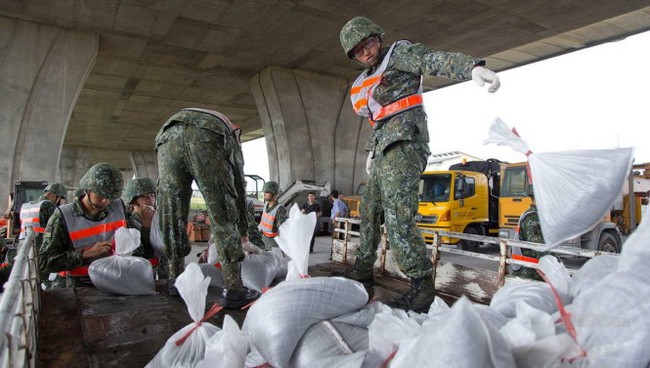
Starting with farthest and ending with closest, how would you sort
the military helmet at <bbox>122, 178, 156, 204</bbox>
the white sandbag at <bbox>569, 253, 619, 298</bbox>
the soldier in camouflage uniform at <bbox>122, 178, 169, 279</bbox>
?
the military helmet at <bbox>122, 178, 156, 204</bbox> < the soldier in camouflage uniform at <bbox>122, 178, 169, 279</bbox> < the white sandbag at <bbox>569, 253, 619, 298</bbox>

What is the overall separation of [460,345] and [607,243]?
28.3 feet

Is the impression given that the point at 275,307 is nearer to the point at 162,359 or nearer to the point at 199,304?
the point at 199,304

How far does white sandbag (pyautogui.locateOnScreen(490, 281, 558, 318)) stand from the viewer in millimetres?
1121

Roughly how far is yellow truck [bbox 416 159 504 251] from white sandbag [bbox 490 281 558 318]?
841 cm

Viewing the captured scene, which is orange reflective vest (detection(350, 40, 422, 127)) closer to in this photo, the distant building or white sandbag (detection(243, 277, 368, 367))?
white sandbag (detection(243, 277, 368, 367))

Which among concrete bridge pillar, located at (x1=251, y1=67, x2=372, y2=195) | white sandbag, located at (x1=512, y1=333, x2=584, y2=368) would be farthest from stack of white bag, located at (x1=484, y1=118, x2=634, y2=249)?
concrete bridge pillar, located at (x1=251, y1=67, x2=372, y2=195)

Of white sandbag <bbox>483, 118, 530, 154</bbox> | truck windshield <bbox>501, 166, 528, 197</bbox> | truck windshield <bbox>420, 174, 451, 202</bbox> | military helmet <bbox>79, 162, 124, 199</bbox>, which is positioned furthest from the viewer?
truck windshield <bbox>420, 174, 451, 202</bbox>

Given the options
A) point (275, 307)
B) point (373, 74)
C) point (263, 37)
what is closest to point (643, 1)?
point (263, 37)

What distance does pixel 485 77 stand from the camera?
1.95m

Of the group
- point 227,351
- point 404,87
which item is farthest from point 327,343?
point 404,87

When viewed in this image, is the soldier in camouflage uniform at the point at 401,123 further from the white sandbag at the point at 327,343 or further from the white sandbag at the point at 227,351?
the white sandbag at the point at 227,351

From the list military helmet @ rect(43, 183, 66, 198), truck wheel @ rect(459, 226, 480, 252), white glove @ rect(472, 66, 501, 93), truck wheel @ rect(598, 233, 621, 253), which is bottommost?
truck wheel @ rect(459, 226, 480, 252)

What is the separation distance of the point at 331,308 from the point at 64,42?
13297mm

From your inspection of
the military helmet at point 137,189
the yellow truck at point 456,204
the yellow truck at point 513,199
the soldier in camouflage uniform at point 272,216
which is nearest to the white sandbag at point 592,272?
the military helmet at point 137,189
